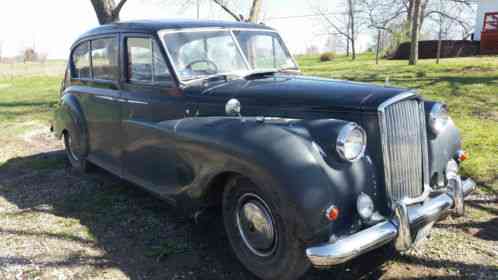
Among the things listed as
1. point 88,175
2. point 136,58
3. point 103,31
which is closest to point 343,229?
point 136,58

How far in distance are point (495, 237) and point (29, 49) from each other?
4600 centimetres

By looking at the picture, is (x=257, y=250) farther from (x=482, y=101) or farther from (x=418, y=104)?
(x=482, y=101)

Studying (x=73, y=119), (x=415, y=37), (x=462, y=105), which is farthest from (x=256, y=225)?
(x=415, y=37)

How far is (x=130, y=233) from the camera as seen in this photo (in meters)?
4.02

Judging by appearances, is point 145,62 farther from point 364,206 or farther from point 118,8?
point 118,8

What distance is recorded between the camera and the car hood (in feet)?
10.3

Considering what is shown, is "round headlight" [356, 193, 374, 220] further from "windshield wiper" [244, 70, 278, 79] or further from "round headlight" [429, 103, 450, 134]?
"windshield wiper" [244, 70, 278, 79]

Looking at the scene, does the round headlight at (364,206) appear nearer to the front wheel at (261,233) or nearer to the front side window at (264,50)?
the front wheel at (261,233)

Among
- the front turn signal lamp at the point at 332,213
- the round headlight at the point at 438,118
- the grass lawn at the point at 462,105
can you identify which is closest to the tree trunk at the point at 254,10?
the grass lawn at the point at 462,105

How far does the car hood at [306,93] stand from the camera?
124 inches

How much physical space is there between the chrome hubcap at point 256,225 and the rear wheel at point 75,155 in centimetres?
301

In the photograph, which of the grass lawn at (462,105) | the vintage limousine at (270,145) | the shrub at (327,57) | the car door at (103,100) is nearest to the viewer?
the vintage limousine at (270,145)

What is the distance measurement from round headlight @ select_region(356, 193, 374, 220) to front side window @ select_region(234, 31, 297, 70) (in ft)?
6.34

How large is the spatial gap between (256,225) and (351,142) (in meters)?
0.90
